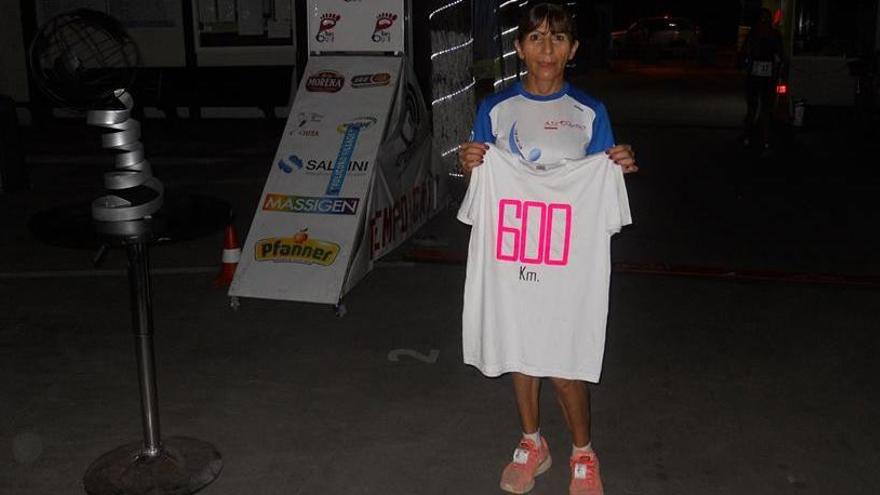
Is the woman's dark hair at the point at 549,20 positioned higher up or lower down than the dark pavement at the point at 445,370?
higher up

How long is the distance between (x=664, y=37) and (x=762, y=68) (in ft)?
64.7

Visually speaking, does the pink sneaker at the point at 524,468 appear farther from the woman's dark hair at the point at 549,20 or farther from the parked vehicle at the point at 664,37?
the parked vehicle at the point at 664,37

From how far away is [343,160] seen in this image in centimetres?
655

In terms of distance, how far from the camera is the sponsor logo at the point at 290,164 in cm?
662

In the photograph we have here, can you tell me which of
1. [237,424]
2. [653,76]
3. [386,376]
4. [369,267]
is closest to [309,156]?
[369,267]

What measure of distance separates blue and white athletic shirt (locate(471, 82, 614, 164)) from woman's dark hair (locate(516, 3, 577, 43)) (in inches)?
8.5

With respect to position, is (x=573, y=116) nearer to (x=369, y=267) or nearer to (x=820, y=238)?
(x=369, y=267)

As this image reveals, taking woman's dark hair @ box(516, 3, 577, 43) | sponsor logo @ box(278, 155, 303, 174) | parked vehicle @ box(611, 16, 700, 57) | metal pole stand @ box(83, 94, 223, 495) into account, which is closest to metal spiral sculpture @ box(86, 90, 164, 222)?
metal pole stand @ box(83, 94, 223, 495)

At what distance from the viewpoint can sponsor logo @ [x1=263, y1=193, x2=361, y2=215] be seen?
6422 millimetres

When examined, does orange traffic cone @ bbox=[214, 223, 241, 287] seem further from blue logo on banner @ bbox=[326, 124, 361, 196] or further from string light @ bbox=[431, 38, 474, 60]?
string light @ bbox=[431, 38, 474, 60]

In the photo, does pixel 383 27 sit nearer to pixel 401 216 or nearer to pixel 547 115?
pixel 401 216

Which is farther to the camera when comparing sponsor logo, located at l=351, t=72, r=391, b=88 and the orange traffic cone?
the orange traffic cone

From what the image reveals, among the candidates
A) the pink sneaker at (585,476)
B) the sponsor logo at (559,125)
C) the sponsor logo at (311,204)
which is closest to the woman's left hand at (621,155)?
the sponsor logo at (559,125)

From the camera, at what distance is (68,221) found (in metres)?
4.04
